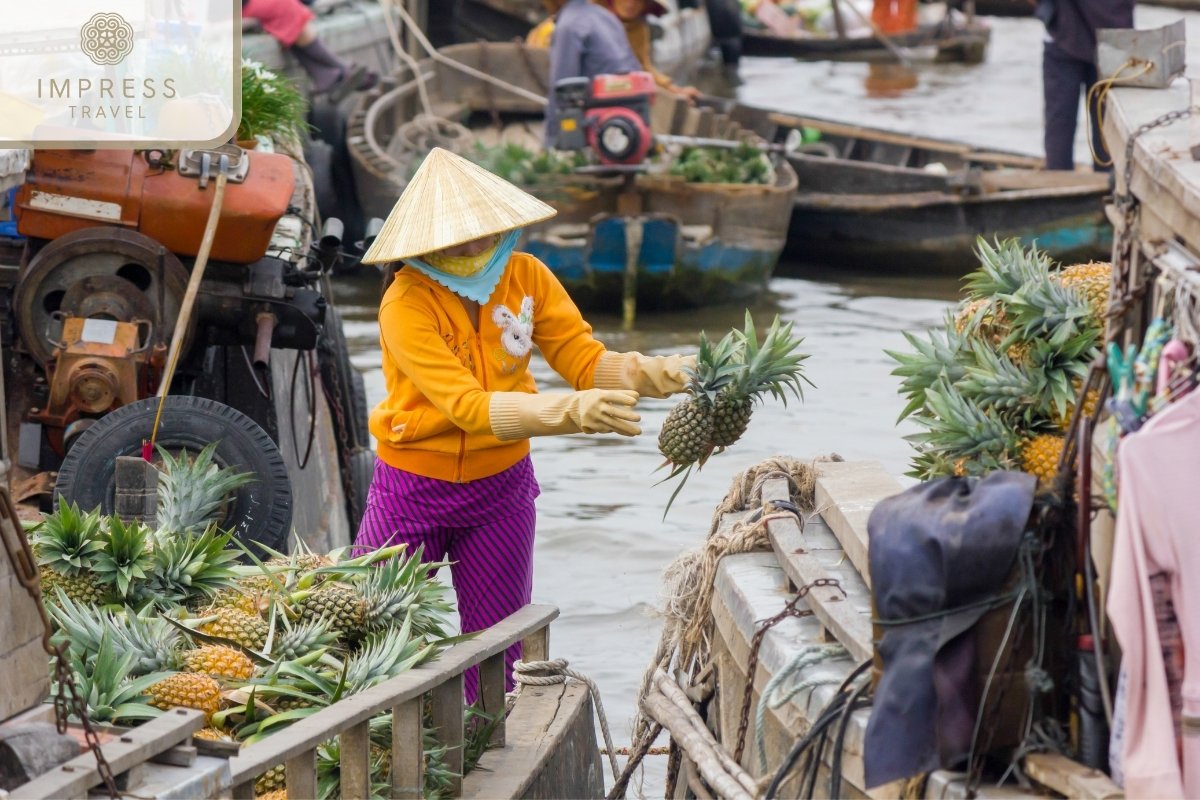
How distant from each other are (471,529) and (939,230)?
10.3 meters

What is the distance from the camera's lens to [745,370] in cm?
431

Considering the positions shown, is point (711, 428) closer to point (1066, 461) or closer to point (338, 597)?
point (338, 597)

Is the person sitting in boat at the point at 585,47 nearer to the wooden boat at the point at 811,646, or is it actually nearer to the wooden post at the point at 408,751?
the wooden boat at the point at 811,646

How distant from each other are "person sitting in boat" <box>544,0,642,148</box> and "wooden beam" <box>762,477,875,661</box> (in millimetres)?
8269

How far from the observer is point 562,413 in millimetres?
3975

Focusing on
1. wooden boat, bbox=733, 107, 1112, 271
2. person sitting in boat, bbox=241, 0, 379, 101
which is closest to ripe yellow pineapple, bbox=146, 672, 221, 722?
wooden boat, bbox=733, 107, 1112, 271

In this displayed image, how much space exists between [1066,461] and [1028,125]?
1939 cm

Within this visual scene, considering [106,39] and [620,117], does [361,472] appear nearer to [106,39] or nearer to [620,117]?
[106,39]

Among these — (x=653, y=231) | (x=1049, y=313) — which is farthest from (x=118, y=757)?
(x=653, y=231)

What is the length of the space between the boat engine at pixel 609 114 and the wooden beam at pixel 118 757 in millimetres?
9270

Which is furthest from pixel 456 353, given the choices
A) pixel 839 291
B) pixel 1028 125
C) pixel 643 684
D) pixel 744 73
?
pixel 744 73

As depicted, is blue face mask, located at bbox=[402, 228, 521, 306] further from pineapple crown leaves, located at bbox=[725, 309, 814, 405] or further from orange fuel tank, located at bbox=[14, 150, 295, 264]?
orange fuel tank, located at bbox=[14, 150, 295, 264]

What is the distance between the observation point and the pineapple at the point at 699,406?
14.1 ft

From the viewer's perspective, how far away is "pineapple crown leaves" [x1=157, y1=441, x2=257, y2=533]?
15.6 ft
